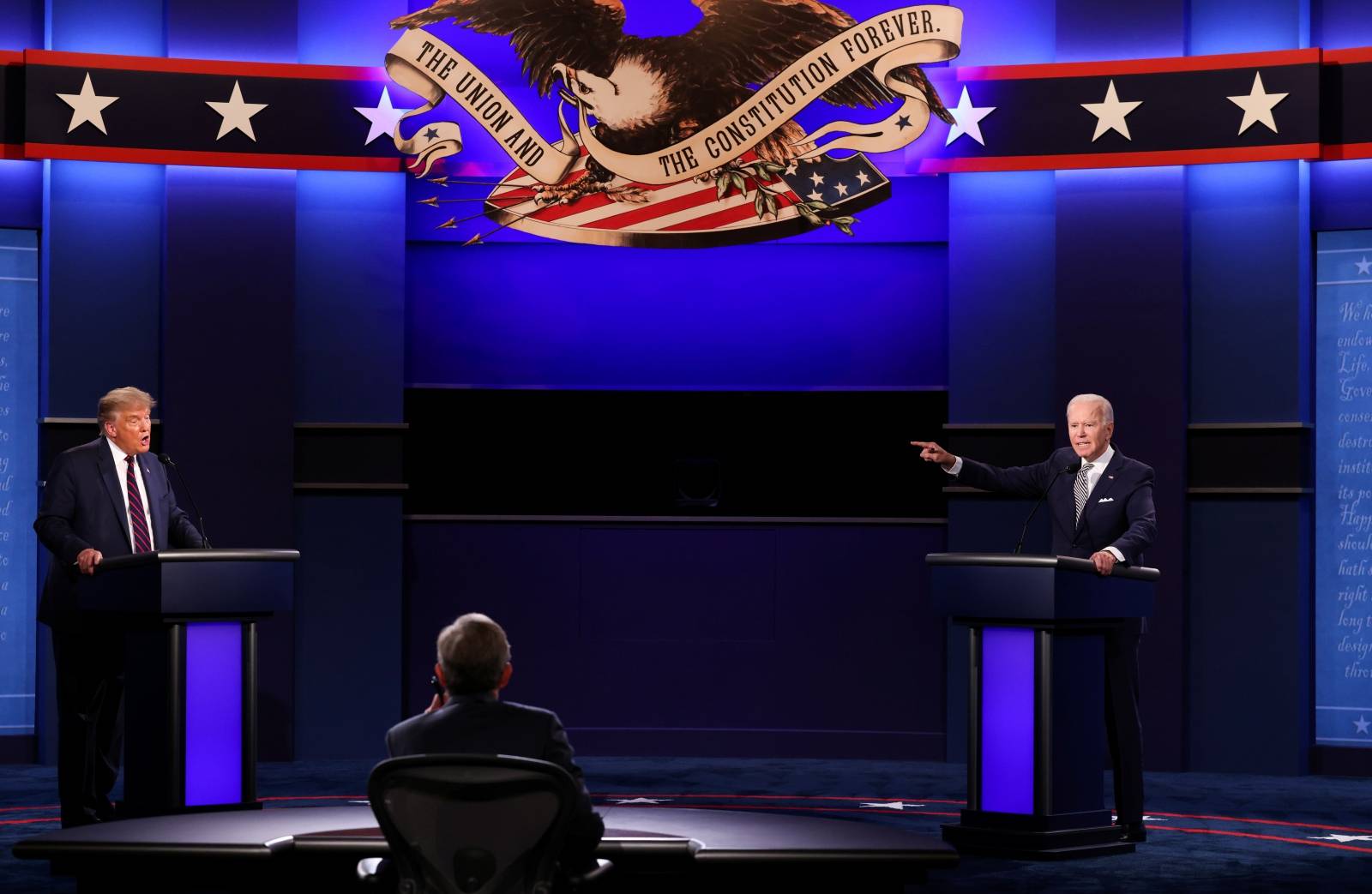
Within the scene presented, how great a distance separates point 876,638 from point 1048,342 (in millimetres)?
1658

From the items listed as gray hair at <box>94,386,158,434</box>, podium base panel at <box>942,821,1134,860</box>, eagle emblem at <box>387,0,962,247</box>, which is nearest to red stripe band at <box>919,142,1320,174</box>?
eagle emblem at <box>387,0,962,247</box>

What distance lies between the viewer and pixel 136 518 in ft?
18.4

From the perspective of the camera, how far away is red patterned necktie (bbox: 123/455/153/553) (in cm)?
558

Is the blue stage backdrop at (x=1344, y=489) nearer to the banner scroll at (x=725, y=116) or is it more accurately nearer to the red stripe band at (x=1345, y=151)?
the red stripe band at (x=1345, y=151)

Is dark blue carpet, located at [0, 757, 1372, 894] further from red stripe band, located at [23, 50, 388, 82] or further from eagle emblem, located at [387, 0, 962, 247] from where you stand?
red stripe band, located at [23, 50, 388, 82]

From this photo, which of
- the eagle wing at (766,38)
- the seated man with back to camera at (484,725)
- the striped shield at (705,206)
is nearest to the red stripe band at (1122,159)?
the striped shield at (705,206)

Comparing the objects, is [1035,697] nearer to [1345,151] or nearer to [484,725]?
[484,725]

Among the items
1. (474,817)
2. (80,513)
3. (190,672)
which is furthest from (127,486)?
(474,817)

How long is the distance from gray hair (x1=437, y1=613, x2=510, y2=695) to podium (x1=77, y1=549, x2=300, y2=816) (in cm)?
216

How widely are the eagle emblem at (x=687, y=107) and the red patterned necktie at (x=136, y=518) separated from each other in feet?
8.79

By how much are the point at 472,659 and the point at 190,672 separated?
2265 millimetres

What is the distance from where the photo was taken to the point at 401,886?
2.71 meters

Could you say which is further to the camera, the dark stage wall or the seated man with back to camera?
the dark stage wall

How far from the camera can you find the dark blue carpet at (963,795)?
4902 mm
